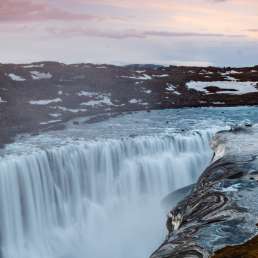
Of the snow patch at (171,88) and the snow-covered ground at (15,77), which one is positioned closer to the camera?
the snow-covered ground at (15,77)

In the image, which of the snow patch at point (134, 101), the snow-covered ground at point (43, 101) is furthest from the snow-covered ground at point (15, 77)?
the snow patch at point (134, 101)

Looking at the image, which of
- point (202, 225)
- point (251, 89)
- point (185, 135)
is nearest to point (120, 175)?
point (185, 135)

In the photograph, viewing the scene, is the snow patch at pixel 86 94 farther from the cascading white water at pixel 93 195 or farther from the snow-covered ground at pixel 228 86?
the cascading white water at pixel 93 195

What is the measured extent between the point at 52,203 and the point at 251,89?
4788 cm

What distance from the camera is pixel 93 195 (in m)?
32.1

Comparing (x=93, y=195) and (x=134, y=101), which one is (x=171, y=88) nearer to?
(x=134, y=101)

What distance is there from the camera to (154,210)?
3281 cm

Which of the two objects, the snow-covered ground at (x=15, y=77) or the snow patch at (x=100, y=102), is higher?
the snow-covered ground at (x=15, y=77)

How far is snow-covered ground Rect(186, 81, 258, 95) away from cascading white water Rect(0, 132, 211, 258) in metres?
32.2

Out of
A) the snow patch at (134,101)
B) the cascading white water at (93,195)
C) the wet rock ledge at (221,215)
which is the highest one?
the snow patch at (134,101)

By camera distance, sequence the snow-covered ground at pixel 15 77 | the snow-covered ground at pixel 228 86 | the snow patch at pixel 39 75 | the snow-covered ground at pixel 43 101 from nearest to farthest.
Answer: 1. the snow-covered ground at pixel 43 101
2. the snow-covered ground at pixel 15 77
3. the snow patch at pixel 39 75
4. the snow-covered ground at pixel 228 86

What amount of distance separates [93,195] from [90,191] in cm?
32

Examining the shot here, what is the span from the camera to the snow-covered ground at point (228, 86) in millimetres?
69125

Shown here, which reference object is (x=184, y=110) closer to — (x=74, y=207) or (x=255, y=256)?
(x=74, y=207)
